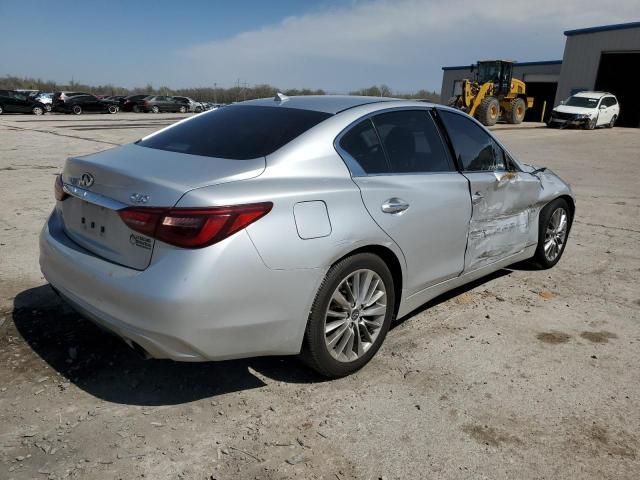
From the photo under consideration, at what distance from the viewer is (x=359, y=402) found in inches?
109

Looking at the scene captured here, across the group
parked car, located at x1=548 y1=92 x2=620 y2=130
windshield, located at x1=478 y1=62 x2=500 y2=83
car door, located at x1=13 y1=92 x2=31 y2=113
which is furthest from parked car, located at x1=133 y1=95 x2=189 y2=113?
parked car, located at x1=548 y1=92 x2=620 y2=130

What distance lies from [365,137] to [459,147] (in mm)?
971

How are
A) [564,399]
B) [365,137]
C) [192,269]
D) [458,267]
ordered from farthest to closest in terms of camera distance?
[458,267], [365,137], [564,399], [192,269]

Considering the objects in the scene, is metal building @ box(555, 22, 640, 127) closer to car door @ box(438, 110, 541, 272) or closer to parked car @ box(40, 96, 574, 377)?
car door @ box(438, 110, 541, 272)

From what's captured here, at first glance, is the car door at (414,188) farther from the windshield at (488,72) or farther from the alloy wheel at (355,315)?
the windshield at (488,72)

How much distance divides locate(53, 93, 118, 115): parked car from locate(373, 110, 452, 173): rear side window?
1391 inches

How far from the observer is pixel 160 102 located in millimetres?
39750

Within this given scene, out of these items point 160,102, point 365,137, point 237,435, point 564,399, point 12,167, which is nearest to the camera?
point 237,435

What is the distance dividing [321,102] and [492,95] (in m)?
26.4

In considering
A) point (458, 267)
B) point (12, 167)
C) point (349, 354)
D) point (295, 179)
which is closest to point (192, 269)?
point (295, 179)

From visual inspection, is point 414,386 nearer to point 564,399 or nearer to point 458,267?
point 564,399

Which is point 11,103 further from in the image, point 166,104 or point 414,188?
point 414,188

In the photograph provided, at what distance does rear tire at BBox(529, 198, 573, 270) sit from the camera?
15.5 feet

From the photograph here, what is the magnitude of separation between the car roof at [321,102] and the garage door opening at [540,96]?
139 feet
